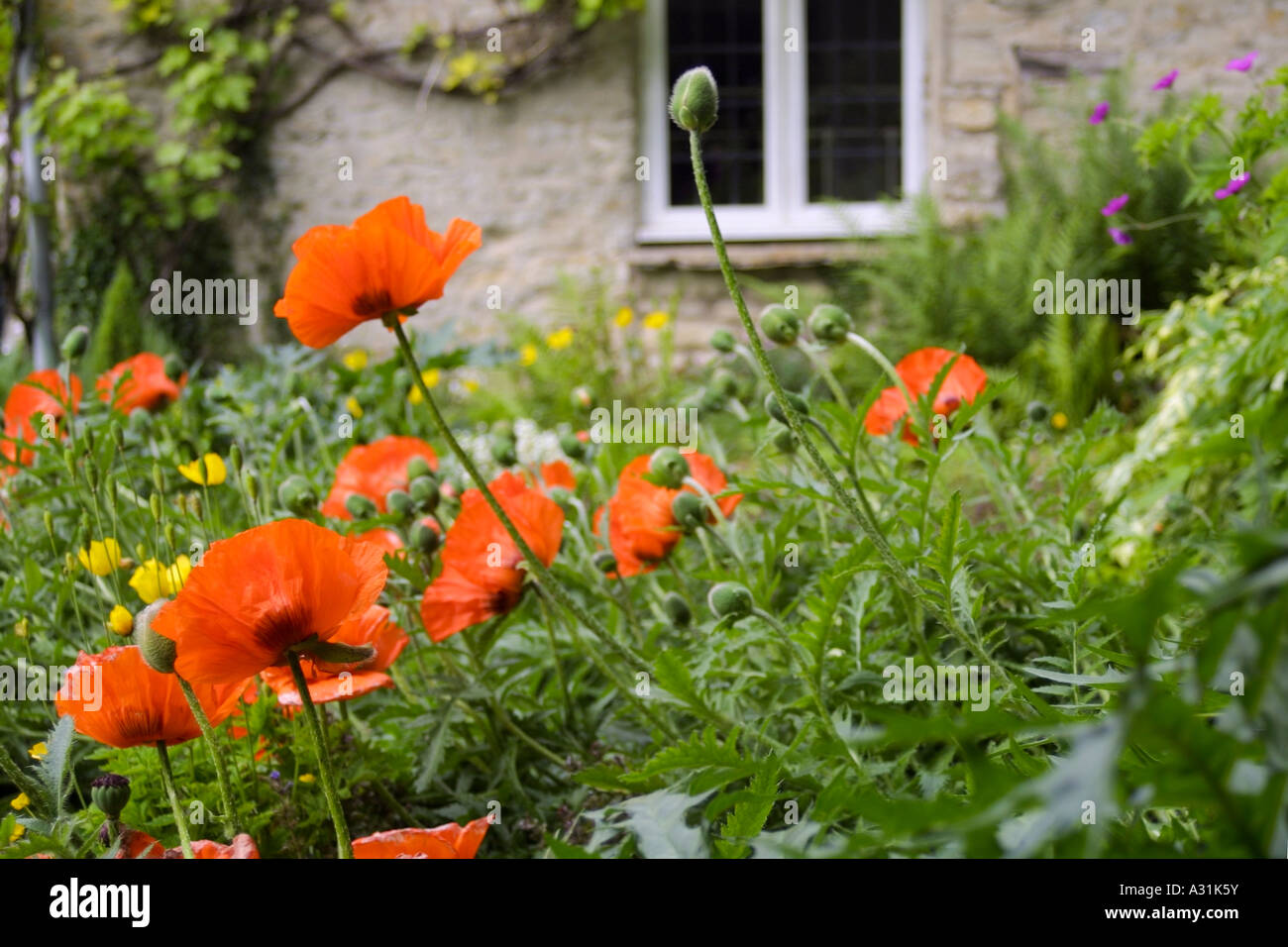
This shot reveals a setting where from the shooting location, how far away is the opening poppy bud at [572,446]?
138 centimetres

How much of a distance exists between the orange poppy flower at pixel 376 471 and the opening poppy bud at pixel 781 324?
466 millimetres

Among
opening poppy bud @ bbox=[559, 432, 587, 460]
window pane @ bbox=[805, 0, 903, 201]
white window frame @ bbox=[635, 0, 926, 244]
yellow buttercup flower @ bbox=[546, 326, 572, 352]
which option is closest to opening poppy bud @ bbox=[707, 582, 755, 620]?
opening poppy bud @ bbox=[559, 432, 587, 460]

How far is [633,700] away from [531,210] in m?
5.16

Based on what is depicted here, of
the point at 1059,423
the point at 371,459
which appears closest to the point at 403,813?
the point at 371,459

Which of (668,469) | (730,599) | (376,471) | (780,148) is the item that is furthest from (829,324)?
(780,148)

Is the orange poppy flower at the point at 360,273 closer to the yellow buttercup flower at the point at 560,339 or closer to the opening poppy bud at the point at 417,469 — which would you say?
the opening poppy bud at the point at 417,469

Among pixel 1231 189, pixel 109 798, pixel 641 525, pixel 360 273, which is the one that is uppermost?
pixel 1231 189

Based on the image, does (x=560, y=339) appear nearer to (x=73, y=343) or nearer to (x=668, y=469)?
(x=73, y=343)

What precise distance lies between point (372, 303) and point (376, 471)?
1.73 ft

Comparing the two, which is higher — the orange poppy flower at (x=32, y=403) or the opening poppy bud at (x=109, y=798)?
the orange poppy flower at (x=32, y=403)

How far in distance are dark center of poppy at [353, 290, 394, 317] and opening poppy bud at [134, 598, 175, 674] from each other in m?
0.25

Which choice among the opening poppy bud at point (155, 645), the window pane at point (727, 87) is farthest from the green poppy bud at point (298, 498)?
the window pane at point (727, 87)

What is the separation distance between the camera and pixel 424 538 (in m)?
1.05
